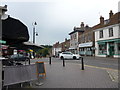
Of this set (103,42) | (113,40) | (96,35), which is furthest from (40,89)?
(96,35)

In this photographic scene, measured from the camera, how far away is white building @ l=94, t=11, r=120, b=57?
81.8 ft

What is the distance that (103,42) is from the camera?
92.5 feet

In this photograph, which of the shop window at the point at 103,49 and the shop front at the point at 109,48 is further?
the shop window at the point at 103,49

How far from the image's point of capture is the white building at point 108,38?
24.9m

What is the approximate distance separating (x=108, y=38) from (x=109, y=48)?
7.32ft

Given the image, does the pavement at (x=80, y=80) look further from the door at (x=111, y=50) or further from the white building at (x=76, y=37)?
the white building at (x=76, y=37)

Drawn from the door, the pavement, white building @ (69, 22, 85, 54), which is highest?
white building @ (69, 22, 85, 54)

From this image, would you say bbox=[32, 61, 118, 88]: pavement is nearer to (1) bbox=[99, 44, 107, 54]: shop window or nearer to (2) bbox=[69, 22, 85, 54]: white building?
(1) bbox=[99, 44, 107, 54]: shop window

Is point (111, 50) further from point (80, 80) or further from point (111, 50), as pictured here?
point (80, 80)

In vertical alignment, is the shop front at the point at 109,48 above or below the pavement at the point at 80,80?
above

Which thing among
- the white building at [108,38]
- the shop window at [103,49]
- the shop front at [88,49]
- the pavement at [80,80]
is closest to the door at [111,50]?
the white building at [108,38]

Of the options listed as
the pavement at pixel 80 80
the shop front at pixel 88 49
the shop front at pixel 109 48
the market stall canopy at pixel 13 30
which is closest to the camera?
the market stall canopy at pixel 13 30

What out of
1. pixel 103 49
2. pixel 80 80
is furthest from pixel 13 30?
pixel 103 49

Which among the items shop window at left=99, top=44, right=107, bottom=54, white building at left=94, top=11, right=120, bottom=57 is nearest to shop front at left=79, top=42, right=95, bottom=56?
white building at left=94, top=11, right=120, bottom=57
